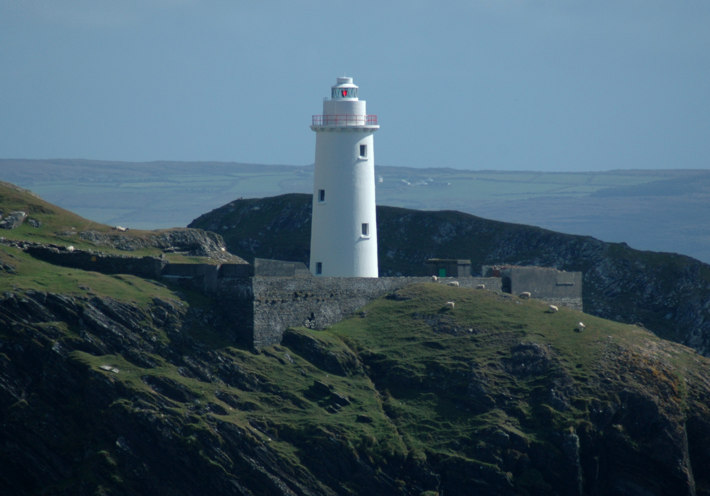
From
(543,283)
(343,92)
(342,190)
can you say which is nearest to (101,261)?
(342,190)

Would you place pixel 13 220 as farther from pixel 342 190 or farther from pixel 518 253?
pixel 518 253

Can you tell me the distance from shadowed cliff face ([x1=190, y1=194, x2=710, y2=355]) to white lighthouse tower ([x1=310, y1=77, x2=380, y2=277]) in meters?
21.7

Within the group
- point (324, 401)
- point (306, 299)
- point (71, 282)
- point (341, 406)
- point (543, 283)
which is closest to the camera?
point (71, 282)

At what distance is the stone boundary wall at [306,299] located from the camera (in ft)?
197

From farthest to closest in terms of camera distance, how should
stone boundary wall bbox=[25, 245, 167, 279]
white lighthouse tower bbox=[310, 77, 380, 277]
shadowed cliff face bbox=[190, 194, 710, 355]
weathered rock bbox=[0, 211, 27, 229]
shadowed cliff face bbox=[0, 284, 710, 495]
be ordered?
shadowed cliff face bbox=[190, 194, 710, 355]
white lighthouse tower bbox=[310, 77, 380, 277]
weathered rock bbox=[0, 211, 27, 229]
stone boundary wall bbox=[25, 245, 167, 279]
shadowed cliff face bbox=[0, 284, 710, 495]

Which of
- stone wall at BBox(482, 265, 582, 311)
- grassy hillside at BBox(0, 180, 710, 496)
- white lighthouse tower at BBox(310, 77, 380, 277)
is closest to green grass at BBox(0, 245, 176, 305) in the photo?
grassy hillside at BBox(0, 180, 710, 496)

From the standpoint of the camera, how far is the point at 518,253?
3841 inches

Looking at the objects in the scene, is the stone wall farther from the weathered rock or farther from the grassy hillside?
the weathered rock

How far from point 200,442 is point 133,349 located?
18.8 ft

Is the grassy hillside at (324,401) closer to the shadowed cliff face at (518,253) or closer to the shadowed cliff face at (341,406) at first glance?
the shadowed cliff face at (341,406)

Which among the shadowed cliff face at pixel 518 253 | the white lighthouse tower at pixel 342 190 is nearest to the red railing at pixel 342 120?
the white lighthouse tower at pixel 342 190

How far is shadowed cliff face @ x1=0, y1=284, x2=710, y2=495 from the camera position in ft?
168

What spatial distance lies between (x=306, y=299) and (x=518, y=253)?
3727 centimetres

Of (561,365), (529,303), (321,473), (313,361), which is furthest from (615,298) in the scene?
(321,473)
